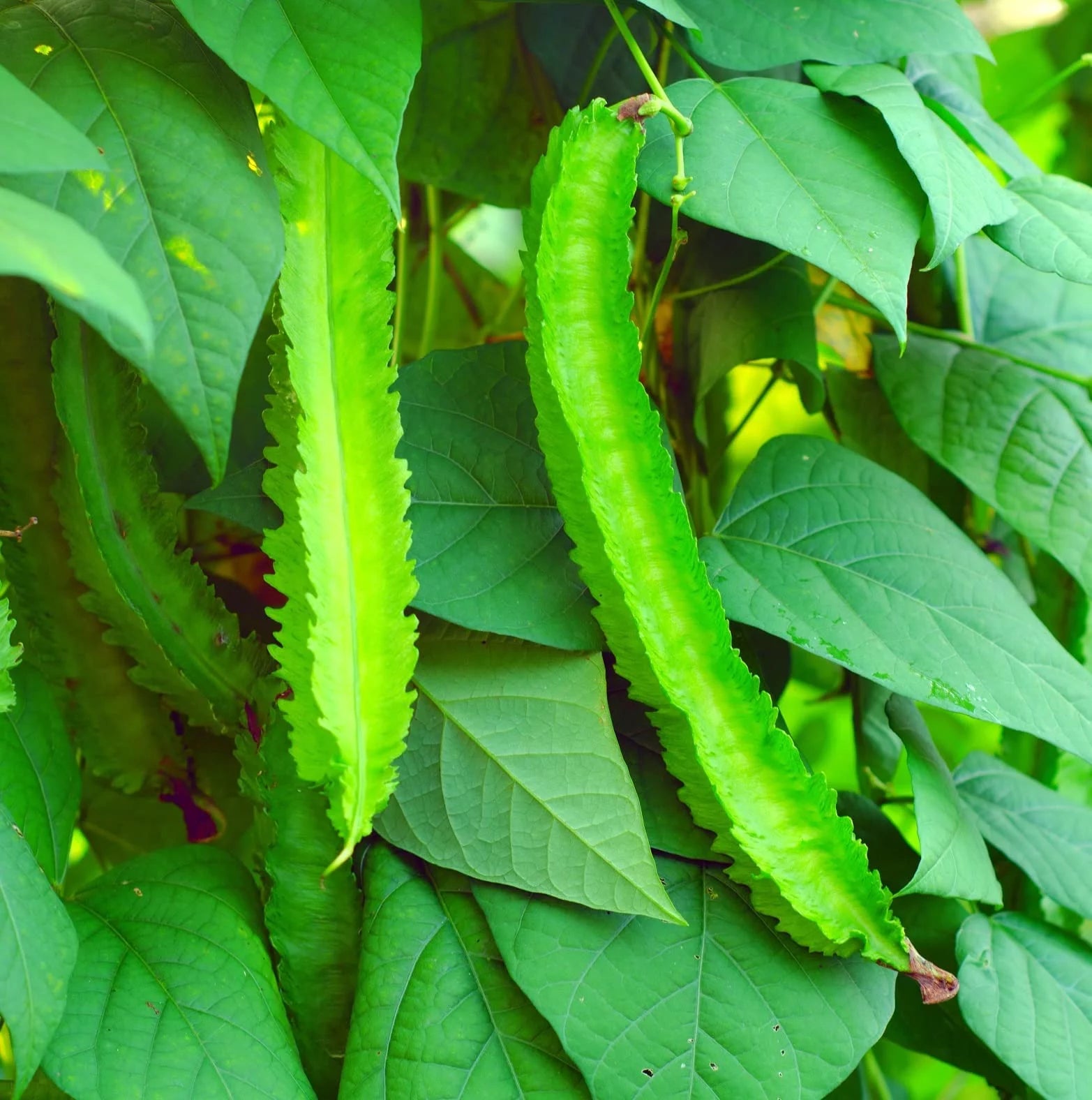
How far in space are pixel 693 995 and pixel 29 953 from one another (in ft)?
0.96

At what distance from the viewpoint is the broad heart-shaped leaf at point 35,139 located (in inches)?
12.6

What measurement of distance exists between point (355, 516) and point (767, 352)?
31 centimetres

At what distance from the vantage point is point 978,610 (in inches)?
21.9

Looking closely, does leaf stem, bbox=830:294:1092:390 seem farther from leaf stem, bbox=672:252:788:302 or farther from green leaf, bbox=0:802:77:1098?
green leaf, bbox=0:802:77:1098

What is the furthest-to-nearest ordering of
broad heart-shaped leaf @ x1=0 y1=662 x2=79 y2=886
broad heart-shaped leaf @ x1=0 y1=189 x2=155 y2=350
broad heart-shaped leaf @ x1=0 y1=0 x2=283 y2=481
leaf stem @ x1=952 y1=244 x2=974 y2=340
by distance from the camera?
1. leaf stem @ x1=952 y1=244 x2=974 y2=340
2. broad heart-shaped leaf @ x1=0 y1=662 x2=79 y2=886
3. broad heart-shaped leaf @ x1=0 y1=0 x2=283 y2=481
4. broad heart-shaped leaf @ x1=0 y1=189 x2=155 y2=350

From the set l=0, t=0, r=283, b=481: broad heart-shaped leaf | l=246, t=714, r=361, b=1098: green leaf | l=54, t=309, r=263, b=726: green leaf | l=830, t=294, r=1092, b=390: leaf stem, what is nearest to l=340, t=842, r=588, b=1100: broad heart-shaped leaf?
l=246, t=714, r=361, b=1098: green leaf

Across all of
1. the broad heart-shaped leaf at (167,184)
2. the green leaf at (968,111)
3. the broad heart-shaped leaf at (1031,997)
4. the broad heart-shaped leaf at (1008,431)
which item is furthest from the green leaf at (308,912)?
the green leaf at (968,111)

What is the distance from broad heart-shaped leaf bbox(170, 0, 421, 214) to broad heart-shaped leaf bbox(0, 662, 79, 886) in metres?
0.31

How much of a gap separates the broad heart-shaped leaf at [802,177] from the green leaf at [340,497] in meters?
0.17

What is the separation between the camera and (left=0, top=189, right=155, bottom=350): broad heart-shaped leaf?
0.90ft

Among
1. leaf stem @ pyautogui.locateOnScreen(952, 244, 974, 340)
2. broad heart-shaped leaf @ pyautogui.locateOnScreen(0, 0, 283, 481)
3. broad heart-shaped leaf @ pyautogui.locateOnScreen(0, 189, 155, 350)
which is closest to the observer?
broad heart-shaped leaf @ pyautogui.locateOnScreen(0, 189, 155, 350)

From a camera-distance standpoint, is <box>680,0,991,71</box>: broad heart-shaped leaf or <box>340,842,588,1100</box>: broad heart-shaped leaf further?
<box>680,0,991,71</box>: broad heart-shaped leaf

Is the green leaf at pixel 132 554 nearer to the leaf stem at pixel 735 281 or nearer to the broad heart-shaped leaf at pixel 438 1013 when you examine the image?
the broad heart-shaped leaf at pixel 438 1013

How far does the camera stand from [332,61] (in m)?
0.44
